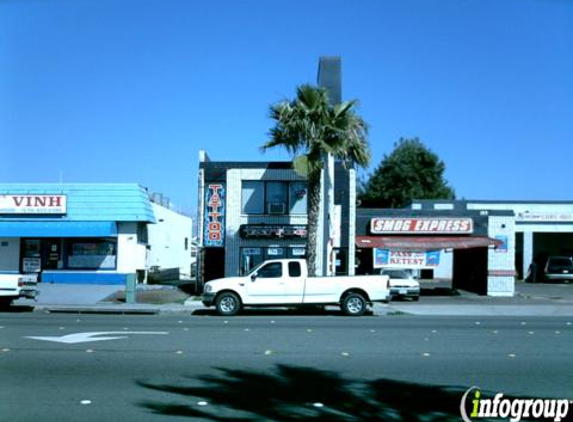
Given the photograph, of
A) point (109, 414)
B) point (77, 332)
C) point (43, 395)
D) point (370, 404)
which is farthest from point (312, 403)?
point (77, 332)

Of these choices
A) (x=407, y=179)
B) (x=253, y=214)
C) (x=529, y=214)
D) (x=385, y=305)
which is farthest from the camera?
(x=407, y=179)

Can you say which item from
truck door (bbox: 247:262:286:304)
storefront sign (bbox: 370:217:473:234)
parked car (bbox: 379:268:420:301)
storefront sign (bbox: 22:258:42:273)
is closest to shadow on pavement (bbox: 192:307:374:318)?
truck door (bbox: 247:262:286:304)

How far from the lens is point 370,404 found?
7.84 metres

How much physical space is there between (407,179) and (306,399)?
59.2m

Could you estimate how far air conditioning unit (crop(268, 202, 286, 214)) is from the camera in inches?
1106

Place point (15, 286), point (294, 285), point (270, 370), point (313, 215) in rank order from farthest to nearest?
point (313, 215) < point (15, 286) < point (294, 285) < point (270, 370)

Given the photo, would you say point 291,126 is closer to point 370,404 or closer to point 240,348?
point 240,348

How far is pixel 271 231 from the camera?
27.5m

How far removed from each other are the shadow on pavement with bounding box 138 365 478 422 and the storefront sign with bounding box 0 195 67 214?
2128cm

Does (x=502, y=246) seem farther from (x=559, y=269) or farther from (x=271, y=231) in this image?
(x=559, y=269)

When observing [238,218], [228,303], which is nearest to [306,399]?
[228,303]

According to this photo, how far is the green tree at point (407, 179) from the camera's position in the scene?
65.6 meters

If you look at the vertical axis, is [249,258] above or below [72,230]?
below

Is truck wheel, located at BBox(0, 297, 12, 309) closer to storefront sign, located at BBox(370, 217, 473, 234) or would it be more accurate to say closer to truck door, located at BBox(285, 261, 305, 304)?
truck door, located at BBox(285, 261, 305, 304)
